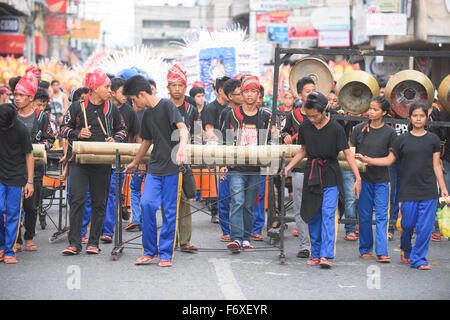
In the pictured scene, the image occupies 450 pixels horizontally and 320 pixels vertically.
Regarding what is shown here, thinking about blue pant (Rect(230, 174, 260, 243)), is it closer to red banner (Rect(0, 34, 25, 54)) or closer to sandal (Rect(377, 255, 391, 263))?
sandal (Rect(377, 255, 391, 263))

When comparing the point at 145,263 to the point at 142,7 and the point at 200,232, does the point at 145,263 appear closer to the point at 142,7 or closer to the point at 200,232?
the point at 200,232

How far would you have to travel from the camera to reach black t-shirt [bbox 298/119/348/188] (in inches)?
307

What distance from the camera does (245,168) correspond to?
341 inches

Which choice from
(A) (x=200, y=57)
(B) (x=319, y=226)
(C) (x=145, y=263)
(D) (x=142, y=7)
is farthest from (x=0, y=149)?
(D) (x=142, y=7)

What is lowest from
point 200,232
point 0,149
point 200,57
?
point 200,232

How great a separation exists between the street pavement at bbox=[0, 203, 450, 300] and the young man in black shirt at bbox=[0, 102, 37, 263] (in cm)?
31

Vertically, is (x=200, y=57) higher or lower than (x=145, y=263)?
higher

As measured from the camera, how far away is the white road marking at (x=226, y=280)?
6230mm

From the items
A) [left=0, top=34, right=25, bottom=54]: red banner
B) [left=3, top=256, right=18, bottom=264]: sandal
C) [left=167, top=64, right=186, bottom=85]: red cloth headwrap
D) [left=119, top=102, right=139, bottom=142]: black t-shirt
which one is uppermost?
[left=0, top=34, right=25, bottom=54]: red banner

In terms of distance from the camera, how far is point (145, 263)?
7.73 meters

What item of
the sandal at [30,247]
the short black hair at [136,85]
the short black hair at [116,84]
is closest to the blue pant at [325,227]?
the short black hair at [136,85]

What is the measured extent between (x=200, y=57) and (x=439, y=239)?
10.4 meters

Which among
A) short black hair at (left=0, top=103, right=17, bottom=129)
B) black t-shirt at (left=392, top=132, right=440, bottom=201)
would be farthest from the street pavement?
short black hair at (left=0, top=103, right=17, bottom=129)

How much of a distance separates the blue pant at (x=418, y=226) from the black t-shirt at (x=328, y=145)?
2.87ft
